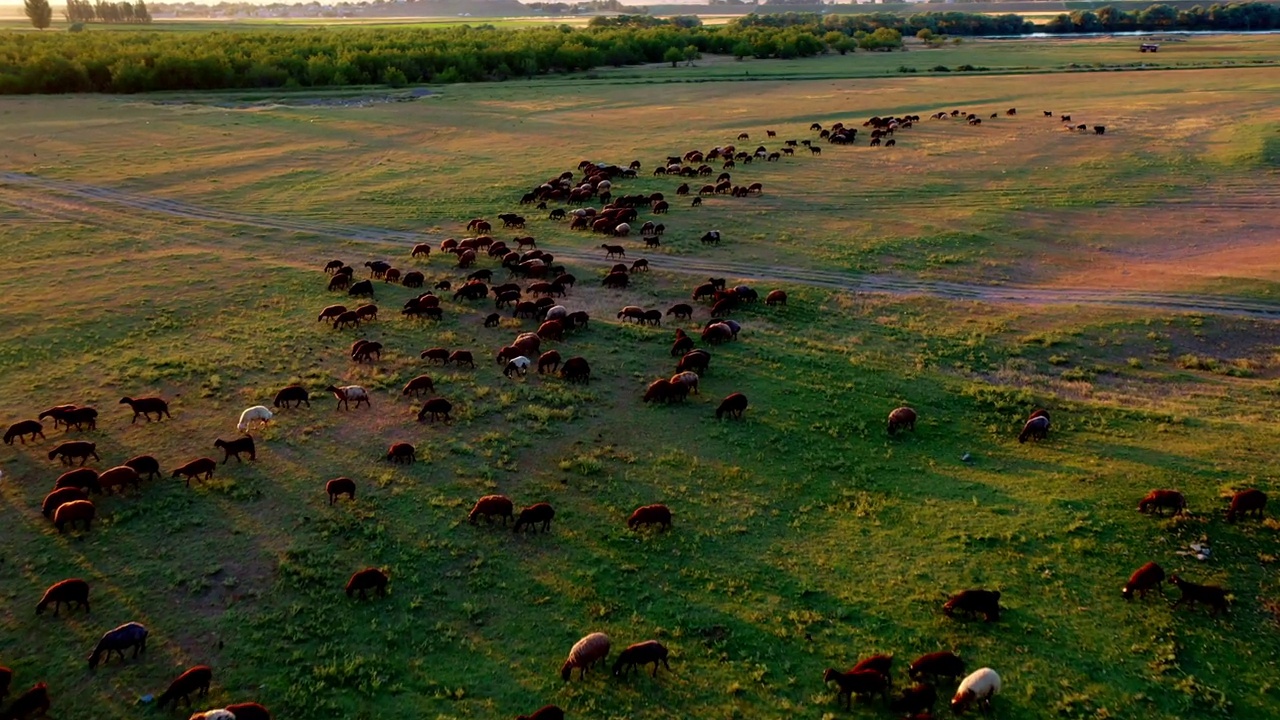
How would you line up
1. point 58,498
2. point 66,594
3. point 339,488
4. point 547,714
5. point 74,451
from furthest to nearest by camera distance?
point 74,451, point 339,488, point 58,498, point 66,594, point 547,714

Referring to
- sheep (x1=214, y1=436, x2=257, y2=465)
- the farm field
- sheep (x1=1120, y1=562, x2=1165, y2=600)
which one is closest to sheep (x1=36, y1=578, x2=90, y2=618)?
the farm field

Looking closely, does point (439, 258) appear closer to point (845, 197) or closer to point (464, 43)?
point (845, 197)

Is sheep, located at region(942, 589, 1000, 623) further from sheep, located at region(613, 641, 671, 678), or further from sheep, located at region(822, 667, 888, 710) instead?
sheep, located at region(613, 641, 671, 678)

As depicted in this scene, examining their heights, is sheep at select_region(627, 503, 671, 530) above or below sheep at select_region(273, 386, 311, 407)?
below

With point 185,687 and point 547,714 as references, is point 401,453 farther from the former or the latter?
point 547,714

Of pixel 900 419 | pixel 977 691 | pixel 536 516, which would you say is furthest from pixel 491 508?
pixel 900 419

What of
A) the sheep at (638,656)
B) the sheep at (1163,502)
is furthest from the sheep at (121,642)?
the sheep at (1163,502)
